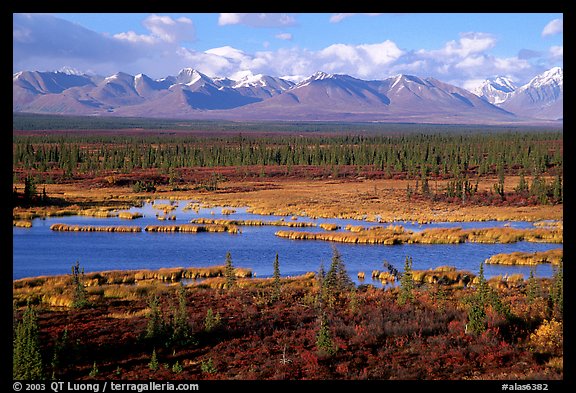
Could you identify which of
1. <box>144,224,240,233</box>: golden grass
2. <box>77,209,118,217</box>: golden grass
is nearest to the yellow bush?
<box>144,224,240,233</box>: golden grass

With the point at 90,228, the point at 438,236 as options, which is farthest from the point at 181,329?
the point at 90,228

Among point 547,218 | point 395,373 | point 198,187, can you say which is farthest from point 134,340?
point 198,187

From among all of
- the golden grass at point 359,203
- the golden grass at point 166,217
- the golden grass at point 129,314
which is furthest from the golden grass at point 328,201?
the golden grass at point 129,314

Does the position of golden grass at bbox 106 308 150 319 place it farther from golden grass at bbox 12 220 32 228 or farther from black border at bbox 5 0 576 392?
golden grass at bbox 12 220 32 228

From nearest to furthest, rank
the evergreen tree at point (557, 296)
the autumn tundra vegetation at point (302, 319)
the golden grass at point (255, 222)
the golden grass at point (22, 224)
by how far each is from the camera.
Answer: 1. the autumn tundra vegetation at point (302, 319)
2. the evergreen tree at point (557, 296)
3. the golden grass at point (22, 224)
4. the golden grass at point (255, 222)
